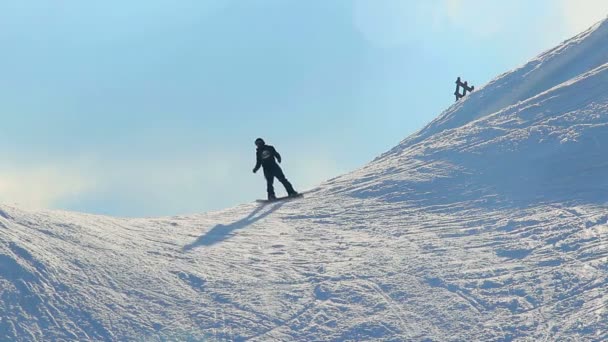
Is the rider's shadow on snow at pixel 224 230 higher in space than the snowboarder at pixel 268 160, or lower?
lower

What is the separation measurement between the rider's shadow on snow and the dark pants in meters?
0.59

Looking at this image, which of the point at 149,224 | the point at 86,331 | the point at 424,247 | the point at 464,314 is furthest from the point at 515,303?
the point at 149,224

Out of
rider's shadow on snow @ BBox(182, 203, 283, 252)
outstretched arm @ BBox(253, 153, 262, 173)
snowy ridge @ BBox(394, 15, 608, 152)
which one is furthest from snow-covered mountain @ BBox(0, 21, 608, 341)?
snowy ridge @ BBox(394, 15, 608, 152)

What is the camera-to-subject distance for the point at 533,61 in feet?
81.9

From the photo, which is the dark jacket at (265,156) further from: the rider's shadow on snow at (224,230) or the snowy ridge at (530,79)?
the snowy ridge at (530,79)

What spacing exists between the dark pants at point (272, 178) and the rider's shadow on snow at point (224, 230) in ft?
1.92

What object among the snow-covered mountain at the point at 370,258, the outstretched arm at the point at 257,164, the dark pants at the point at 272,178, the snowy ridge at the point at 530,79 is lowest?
the snow-covered mountain at the point at 370,258

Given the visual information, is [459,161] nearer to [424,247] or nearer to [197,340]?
[424,247]

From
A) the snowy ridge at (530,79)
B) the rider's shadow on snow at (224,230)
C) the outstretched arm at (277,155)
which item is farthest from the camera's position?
the snowy ridge at (530,79)

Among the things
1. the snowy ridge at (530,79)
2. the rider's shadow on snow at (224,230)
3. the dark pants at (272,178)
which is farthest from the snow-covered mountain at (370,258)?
the snowy ridge at (530,79)

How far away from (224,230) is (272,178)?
2.61 m

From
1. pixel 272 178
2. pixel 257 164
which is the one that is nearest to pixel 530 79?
pixel 272 178

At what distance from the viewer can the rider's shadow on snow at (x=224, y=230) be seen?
15883 mm

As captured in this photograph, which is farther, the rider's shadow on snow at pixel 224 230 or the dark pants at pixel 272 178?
the dark pants at pixel 272 178
